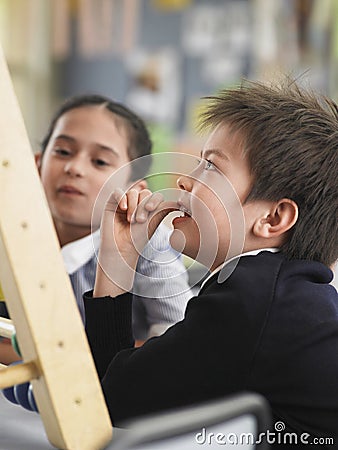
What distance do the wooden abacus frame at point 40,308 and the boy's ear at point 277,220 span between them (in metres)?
0.32

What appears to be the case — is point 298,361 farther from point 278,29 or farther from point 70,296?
point 278,29

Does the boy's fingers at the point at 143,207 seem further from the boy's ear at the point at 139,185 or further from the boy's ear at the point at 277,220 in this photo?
the boy's ear at the point at 277,220

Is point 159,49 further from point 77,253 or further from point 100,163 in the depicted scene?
point 77,253

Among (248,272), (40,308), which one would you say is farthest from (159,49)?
(40,308)

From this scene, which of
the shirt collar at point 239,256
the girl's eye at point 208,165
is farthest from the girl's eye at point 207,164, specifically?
the shirt collar at point 239,256

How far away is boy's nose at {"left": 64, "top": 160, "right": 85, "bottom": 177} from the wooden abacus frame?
61 centimetres

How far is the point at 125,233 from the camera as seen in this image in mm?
947

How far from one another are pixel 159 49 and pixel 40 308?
3864 millimetres

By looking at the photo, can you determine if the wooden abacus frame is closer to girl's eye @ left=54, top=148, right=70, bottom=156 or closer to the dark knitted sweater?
the dark knitted sweater

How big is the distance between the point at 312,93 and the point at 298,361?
1.25ft

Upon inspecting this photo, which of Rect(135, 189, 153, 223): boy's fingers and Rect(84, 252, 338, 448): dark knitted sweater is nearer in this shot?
Rect(84, 252, 338, 448): dark knitted sweater

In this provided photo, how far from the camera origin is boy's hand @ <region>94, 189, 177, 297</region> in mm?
938

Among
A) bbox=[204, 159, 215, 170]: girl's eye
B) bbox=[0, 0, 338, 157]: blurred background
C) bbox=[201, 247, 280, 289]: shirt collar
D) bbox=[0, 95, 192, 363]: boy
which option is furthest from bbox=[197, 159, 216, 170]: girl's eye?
bbox=[0, 0, 338, 157]: blurred background

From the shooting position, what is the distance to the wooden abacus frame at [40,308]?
683mm
